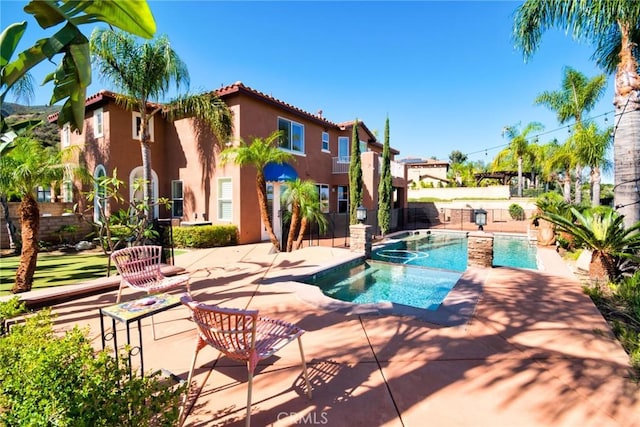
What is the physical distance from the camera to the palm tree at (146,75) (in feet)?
38.9

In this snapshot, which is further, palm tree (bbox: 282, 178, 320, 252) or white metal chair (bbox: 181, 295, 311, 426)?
palm tree (bbox: 282, 178, 320, 252)

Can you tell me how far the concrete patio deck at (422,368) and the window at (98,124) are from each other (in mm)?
12984

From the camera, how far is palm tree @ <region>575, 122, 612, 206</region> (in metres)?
17.4

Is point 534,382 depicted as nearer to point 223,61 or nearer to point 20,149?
point 20,149

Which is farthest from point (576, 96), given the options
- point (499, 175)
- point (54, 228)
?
point (54, 228)

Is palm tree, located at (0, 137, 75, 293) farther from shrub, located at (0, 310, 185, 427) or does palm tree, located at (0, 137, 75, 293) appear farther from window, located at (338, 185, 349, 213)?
window, located at (338, 185, 349, 213)

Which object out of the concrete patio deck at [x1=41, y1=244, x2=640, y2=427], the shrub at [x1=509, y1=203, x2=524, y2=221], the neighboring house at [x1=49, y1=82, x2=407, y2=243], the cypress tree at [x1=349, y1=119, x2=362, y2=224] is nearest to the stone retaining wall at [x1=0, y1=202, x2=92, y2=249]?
the neighboring house at [x1=49, y1=82, x2=407, y2=243]

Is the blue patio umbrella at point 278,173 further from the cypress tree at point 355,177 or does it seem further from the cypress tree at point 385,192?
the cypress tree at point 385,192

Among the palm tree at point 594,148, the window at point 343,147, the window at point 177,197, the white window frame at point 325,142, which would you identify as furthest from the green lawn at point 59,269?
the palm tree at point 594,148

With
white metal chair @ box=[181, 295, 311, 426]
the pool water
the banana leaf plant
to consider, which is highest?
the banana leaf plant

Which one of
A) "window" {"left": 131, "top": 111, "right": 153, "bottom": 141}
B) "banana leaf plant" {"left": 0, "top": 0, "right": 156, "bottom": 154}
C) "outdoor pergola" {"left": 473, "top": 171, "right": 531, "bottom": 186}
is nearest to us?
"banana leaf plant" {"left": 0, "top": 0, "right": 156, "bottom": 154}

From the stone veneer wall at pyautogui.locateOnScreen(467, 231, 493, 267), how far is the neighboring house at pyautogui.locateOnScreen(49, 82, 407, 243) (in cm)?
797

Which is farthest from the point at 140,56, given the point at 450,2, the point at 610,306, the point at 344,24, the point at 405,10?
the point at 610,306

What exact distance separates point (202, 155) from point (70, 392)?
1455 centimetres
